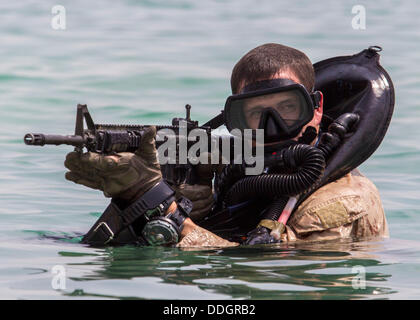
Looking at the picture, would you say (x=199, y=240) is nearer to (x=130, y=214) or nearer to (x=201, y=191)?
(x=130, y=214)

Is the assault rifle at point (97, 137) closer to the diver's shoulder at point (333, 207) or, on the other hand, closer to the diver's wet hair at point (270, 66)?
the diver's wet hair at point (270, 66)

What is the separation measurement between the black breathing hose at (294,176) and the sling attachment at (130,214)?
57 centimetres

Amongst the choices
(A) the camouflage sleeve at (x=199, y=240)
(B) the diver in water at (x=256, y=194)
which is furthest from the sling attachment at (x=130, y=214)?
(A) the camouflage sleeve at (x=199, y=240)

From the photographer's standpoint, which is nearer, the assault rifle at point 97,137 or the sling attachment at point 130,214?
the assault rifle at point 97,137

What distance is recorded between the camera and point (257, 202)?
18.3 ft

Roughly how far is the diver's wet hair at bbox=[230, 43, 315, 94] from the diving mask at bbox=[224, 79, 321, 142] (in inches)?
3.2

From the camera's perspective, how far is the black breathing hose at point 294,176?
5113mm

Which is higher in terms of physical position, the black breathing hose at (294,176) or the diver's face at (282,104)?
the diver's face at (282,104)

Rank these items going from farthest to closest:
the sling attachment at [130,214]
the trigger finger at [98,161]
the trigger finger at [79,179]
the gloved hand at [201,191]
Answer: the gloved hand at [201,191]
the sling attachment at [130,214]
the trigger finger at [79,179]
the trigger finger at [98,161]

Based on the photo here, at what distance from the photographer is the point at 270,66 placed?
17.8 feet

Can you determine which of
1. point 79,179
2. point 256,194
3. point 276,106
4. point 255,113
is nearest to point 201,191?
point 256,194
